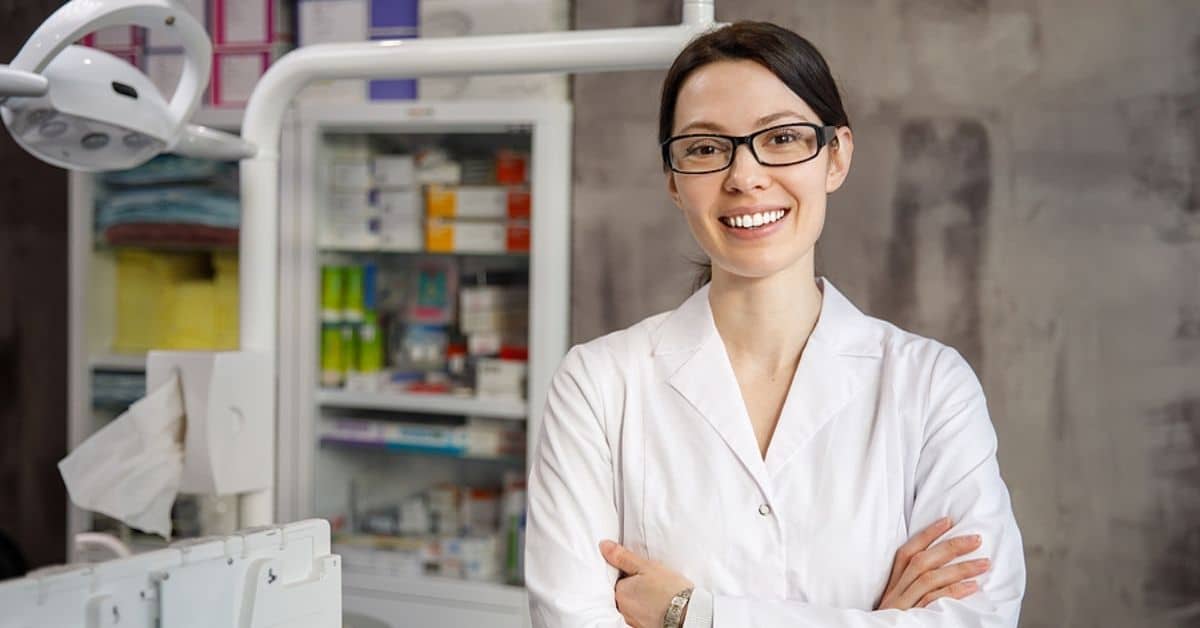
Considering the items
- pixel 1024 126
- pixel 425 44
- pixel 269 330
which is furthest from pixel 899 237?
pixel 269 330

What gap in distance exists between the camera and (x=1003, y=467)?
8.64 feet

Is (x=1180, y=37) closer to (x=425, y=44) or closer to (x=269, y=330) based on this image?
(x=425, y=44)

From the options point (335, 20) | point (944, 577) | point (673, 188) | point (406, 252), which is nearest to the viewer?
point (944, 577)

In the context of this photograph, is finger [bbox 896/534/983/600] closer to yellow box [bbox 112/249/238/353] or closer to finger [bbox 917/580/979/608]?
finger [bbox 917/580/979/608]

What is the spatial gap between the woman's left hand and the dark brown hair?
518 millimetres

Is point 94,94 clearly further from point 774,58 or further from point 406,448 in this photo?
point 406,448

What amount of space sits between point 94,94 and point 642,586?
100cm

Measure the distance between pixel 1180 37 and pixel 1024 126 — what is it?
37 centimetres

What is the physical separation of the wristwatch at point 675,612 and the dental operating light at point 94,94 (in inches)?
40.0

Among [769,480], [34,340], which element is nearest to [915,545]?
[769,480]

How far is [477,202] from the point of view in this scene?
10.00 feet

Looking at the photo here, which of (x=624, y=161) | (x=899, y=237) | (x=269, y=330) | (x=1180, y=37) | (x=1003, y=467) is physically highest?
(x=1180, y=37)

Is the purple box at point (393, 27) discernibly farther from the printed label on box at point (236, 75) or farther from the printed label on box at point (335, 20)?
the printed label on box at point (236, 75)

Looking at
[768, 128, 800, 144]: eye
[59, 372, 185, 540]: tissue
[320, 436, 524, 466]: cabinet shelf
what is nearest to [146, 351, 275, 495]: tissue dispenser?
[59, 372, 185, 540]: tissue
